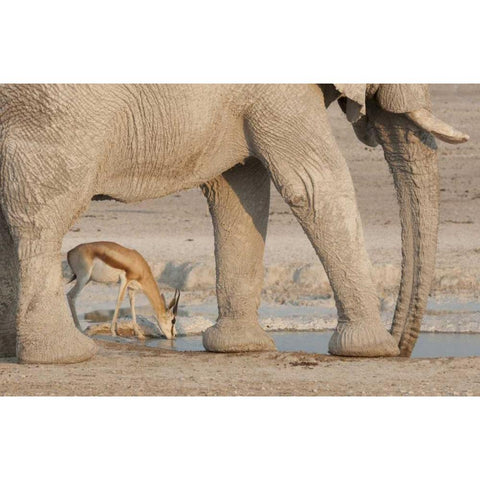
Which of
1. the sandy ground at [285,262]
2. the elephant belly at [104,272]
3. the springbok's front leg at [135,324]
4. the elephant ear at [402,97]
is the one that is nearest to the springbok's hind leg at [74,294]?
the elephant belly at [104,272]

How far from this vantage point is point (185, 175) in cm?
717

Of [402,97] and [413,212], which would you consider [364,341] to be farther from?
[402,97]

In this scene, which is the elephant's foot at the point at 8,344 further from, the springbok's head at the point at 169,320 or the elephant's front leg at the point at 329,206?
the springbok's head at the point at 169,320

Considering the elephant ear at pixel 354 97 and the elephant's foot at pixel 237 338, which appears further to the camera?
the elephant's foot at pixel 237 338

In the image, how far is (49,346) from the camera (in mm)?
6840

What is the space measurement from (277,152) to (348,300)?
2.51 feet

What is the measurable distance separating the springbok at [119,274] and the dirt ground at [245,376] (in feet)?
6.92

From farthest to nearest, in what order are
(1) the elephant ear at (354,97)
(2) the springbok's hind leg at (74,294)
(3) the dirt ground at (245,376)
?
(2) the springbok's hind leg at (74,294) < (1) the elephant ear at (354,97) < (3) the dirt ground at (245,376)

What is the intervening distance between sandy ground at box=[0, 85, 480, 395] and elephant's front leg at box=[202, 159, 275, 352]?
0.31m

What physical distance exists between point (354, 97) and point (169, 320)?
2.78m

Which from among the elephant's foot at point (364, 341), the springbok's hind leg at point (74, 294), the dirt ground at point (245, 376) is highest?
the springbok's hind leg at point (74, 294)

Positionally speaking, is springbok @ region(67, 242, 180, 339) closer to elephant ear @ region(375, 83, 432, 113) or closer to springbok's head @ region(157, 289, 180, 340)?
springbok's head @ region(157, 289, 180, 340)

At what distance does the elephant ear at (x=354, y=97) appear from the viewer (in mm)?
Result: 7004

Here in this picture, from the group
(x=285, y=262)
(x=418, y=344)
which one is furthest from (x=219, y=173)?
(x=285, y=262)
